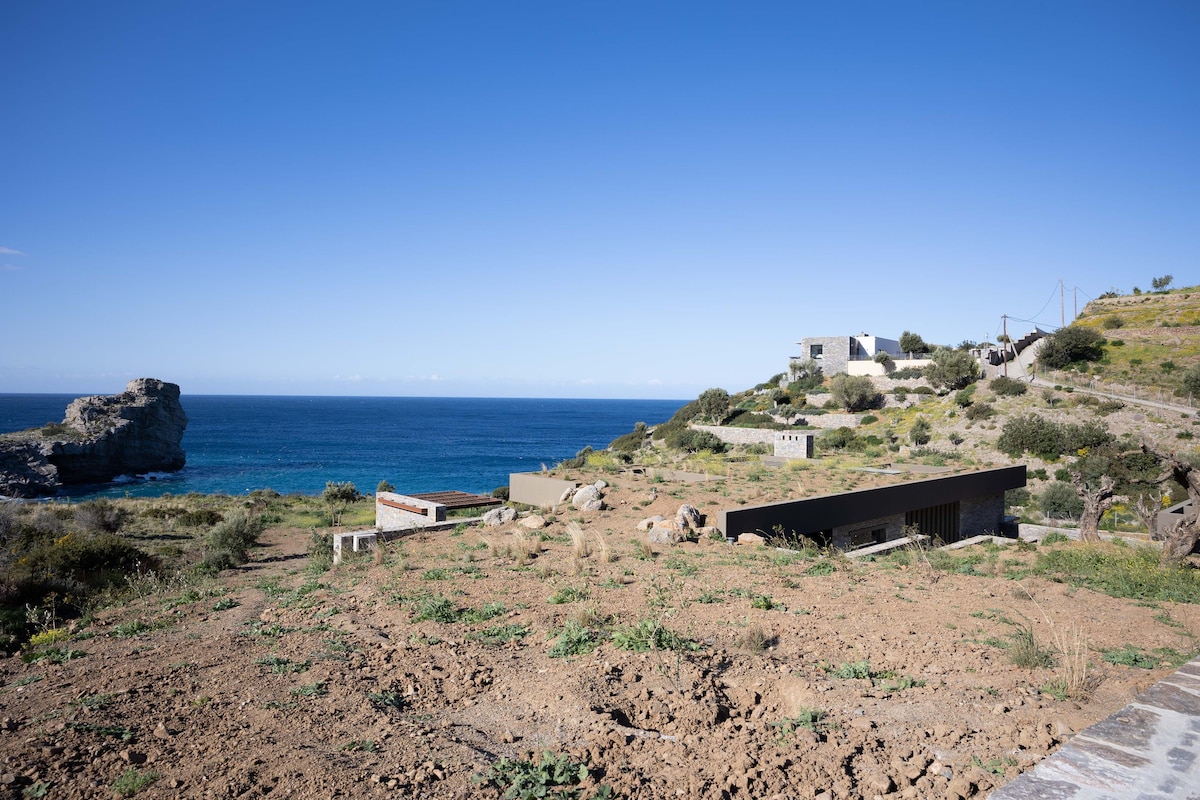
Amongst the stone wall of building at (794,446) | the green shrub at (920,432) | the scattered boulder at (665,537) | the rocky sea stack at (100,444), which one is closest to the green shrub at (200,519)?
the scattered boulder at (665,537)

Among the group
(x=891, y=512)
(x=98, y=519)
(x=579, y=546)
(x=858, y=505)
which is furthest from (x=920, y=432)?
(x=98, y=519)

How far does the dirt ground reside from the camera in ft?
12.7

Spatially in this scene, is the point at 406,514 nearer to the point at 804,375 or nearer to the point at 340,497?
the point at 340,497

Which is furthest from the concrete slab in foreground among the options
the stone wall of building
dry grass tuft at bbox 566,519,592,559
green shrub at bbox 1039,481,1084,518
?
green shrub at bbox 1039,481,1084,518

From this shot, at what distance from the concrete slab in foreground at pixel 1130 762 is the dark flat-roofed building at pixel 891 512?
31.8ft

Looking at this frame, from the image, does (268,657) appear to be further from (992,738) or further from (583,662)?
(992,738)

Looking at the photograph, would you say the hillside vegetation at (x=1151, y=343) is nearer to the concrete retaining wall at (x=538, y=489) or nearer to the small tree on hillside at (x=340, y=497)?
the concrete retaining wall at (x=538, y=489)

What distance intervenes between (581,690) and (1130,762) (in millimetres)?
3417

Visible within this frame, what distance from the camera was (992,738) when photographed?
4305 millimetres

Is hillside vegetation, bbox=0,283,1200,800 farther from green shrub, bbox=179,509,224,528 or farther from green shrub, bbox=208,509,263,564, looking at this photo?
green shrub, bbox=179,509,224,528

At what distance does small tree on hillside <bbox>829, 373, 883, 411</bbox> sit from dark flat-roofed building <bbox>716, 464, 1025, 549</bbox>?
1107 inches

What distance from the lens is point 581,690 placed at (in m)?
5.05

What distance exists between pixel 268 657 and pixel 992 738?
610 cm

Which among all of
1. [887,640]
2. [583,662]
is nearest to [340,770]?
[583,662]
